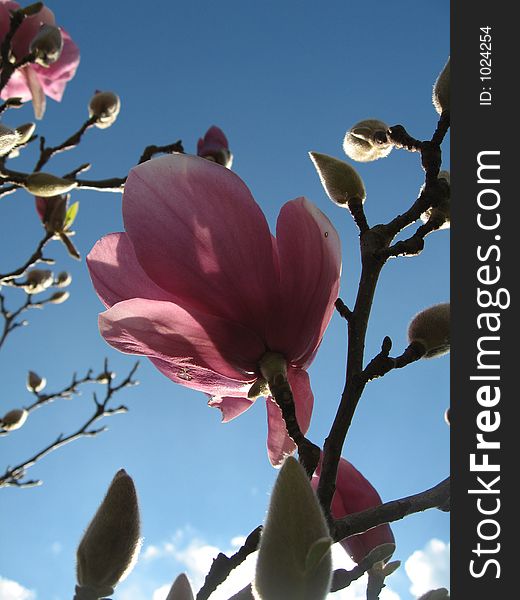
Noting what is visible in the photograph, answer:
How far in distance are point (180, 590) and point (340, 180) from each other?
0.56 meters

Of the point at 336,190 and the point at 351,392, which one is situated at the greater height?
the point at 336,190

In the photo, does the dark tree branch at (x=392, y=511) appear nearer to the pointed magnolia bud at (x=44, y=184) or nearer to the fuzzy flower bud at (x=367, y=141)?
the fuzzy flower bud at (x=367, y=141)

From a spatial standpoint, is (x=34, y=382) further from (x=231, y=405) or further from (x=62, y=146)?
(x=231, y=405)

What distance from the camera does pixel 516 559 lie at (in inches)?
21.0

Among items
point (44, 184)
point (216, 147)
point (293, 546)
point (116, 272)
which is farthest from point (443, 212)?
point (216, 147)

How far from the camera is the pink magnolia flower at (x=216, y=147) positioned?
1.80m

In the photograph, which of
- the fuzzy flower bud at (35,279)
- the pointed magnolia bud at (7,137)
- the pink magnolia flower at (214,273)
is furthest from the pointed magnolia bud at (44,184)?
the fuzzy flower bud at (35,279)

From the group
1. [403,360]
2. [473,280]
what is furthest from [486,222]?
[403,360]

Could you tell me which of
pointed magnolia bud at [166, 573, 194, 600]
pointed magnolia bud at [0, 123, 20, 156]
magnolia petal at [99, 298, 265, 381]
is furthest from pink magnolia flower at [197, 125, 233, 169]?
pointed magnolia bud at [166, 573, 194, 600]

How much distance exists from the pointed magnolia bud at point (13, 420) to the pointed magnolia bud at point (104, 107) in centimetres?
103

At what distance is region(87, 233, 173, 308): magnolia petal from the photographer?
0.69 meters

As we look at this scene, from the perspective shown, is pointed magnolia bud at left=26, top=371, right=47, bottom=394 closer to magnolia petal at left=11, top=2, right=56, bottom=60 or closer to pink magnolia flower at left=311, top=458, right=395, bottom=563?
magnolia petal at left=11, top=2, right=56, bottom=60

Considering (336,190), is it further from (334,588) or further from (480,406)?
(334,588)

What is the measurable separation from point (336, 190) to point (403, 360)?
24 centimetres
